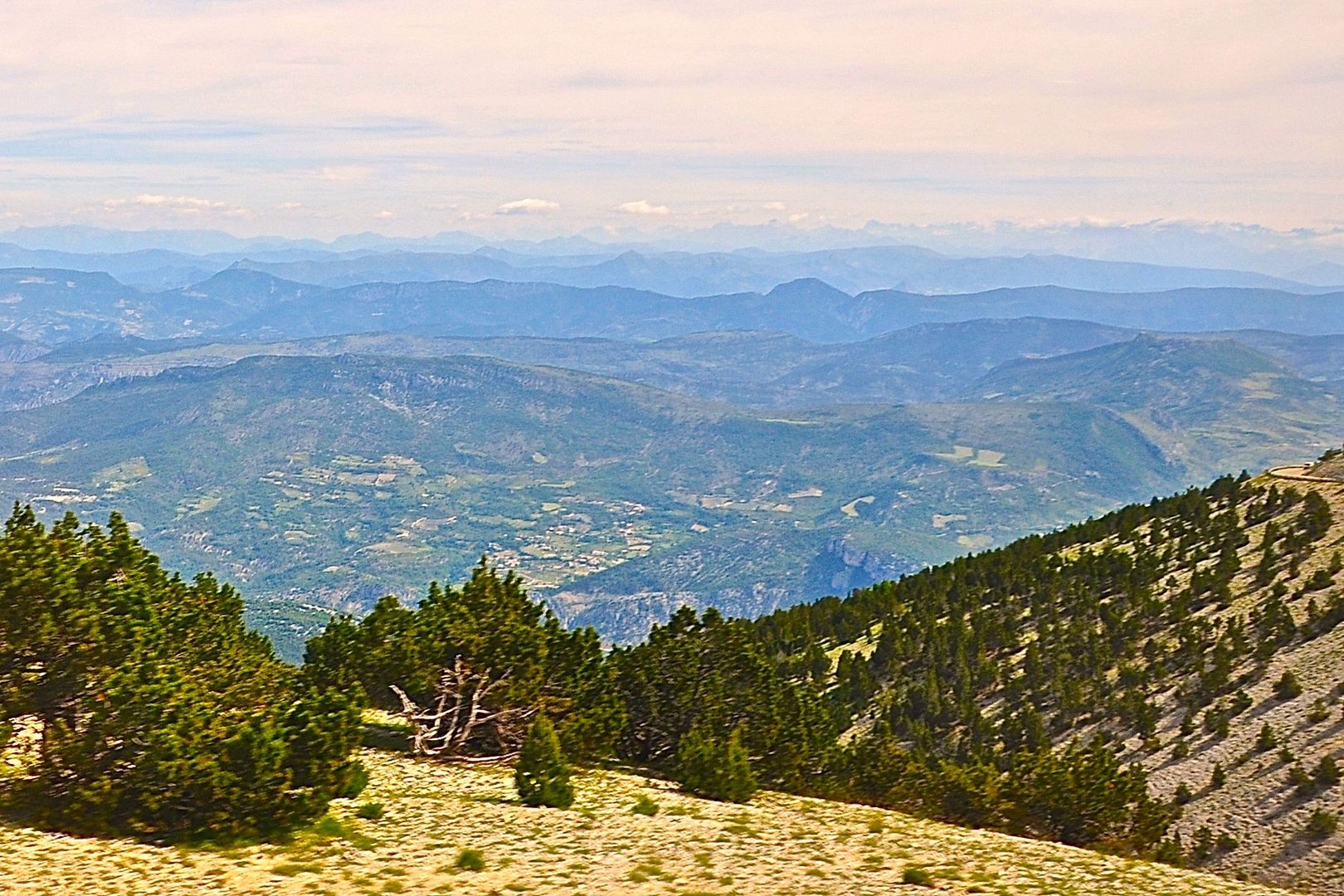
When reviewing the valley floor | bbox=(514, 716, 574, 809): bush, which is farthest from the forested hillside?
bbox=(514, 716, 574, 809): bush

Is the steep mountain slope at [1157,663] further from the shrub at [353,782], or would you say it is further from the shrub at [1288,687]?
the shrub at [353,782]

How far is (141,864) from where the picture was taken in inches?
1024

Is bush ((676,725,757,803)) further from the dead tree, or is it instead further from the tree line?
the dead tree

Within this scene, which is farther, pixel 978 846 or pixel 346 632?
pixel 346 632

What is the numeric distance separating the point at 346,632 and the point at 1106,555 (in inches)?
2689

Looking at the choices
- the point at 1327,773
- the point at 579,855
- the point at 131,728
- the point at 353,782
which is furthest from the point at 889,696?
the point at 131,728

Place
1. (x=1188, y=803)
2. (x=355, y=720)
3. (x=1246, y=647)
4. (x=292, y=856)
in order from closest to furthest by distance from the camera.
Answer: (x=292, y=856), (x=355, y=720), (x=1188, y=803), (x=1246, y=647)

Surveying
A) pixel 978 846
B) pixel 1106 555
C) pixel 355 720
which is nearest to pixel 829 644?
pixel 1106 555

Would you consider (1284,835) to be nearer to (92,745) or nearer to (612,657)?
(612,657)

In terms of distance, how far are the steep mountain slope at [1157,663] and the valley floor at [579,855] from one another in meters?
10.2

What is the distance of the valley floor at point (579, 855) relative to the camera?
2605 centimetres

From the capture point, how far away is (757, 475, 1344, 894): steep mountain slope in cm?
4862

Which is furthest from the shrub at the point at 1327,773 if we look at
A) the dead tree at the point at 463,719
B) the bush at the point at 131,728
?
the bush at the point at 131,728

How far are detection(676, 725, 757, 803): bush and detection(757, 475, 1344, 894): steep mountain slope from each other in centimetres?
912
